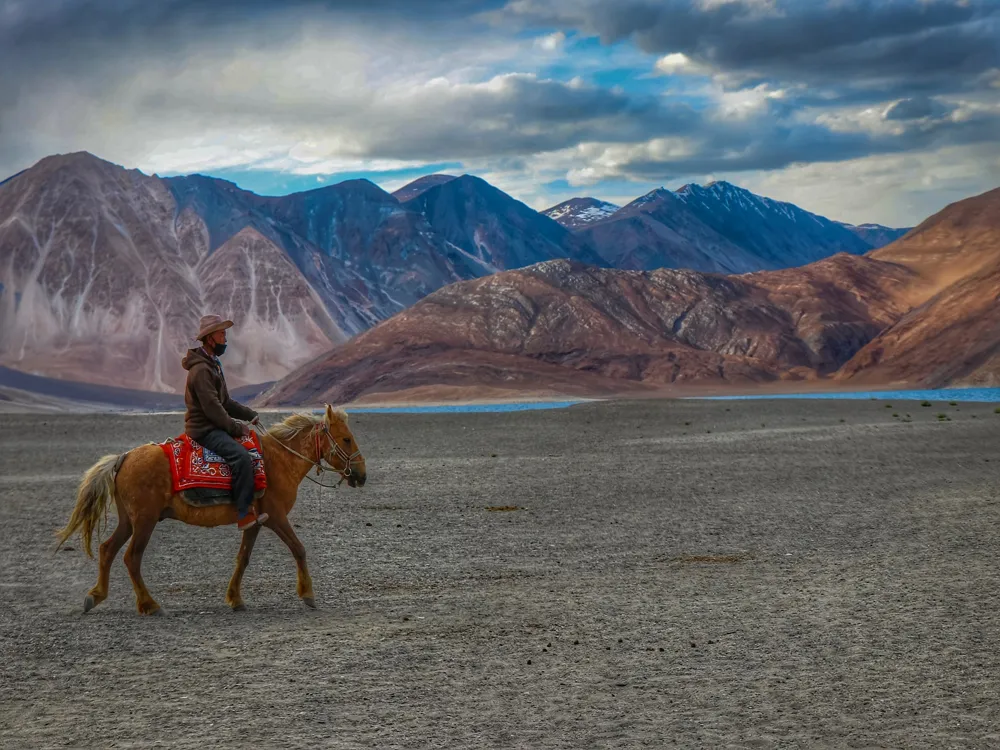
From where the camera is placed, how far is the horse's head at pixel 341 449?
11281mm

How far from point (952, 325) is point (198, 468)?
10984 cm

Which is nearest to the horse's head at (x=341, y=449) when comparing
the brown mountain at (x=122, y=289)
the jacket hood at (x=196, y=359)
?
the jacket hood at (x=196, y=359)

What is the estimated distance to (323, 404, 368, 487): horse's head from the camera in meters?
11.3

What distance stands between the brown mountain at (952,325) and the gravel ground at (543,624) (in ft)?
282

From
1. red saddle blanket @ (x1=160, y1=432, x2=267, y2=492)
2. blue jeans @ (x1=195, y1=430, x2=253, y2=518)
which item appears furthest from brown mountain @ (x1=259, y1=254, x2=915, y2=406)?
blue jeans @ (x1=195, y1=430, x2=253, y2=518)

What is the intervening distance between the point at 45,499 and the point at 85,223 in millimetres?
156010

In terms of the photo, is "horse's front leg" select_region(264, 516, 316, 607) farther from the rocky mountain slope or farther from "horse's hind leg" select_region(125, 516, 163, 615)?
the rocky mountain slope

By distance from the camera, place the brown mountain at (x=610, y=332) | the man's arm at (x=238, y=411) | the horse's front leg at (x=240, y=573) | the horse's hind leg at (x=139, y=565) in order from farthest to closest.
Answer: the brown mountain at (x=610, y=332)
the man's arm at (x=238, y=411)
the horse's front leg at (x=240, y=573)
the horse's hind leg at (x=139, y=565)

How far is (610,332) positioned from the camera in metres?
129

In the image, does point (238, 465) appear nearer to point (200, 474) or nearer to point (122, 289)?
point (200, 474)

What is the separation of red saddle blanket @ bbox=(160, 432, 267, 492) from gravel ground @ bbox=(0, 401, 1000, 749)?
1195mm

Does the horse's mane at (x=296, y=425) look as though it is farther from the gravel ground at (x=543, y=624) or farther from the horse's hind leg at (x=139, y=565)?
the gravel ground at (x=543, y=624)

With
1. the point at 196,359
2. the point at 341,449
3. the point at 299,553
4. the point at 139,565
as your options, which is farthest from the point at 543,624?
the point at 196,359

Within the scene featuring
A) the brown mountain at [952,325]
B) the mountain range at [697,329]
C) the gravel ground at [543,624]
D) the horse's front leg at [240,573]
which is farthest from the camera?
the mountain range at [697,329]
